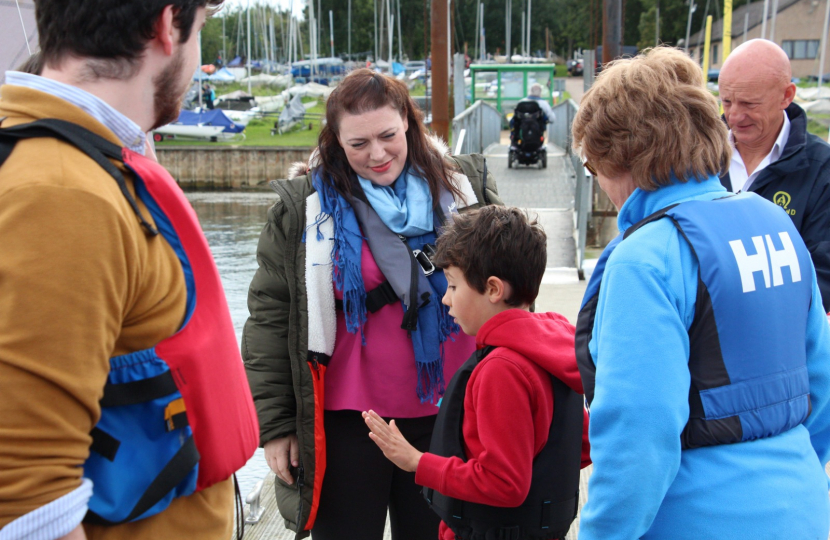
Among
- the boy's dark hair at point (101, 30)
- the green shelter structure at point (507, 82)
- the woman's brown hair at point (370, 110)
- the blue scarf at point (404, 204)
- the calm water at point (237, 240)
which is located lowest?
the calm water at point (237, 240)

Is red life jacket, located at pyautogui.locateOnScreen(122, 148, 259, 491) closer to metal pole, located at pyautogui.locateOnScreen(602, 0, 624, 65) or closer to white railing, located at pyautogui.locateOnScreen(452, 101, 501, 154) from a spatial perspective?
white railing, located at pyautogui.locateOnScreen(452, 101, 501, 154)

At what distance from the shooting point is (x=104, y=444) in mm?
1175

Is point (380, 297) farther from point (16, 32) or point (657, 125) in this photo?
point (16, 32)

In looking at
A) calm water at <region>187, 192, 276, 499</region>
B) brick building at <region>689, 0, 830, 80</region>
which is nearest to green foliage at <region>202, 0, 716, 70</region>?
brick building at <region>689, 0, 830, 80</region>

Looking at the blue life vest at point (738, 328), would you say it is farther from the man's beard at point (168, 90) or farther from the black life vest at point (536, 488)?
the man's beard at point (168, 90)

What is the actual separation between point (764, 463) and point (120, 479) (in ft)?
3.90

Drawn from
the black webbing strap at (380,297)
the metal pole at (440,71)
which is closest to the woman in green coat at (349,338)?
the black webbing strap at (380,297)

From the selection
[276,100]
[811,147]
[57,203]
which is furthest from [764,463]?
[276,100]

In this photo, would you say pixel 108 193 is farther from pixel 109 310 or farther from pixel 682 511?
pixel 682 511

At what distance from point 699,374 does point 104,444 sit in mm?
1095

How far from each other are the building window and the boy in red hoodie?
2247 inches

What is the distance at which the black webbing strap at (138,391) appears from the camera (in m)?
1.16

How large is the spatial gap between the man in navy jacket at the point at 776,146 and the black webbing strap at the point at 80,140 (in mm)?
2579

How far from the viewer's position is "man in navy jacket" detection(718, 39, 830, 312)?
119 inches
